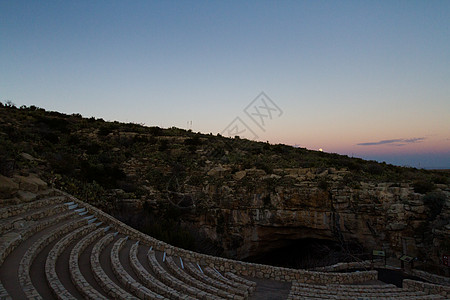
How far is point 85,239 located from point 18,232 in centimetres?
201

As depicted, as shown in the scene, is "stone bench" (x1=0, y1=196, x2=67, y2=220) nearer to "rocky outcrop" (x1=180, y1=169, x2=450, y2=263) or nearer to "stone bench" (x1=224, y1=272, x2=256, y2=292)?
"rocky outcrop" (x1=180, y1=169, x2=450, y2=263)

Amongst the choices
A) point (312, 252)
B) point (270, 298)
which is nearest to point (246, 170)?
point (312, 252)

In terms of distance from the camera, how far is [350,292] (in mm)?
9055

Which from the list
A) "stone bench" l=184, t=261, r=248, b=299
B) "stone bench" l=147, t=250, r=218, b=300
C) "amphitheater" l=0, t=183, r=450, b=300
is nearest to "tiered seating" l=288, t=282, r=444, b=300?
"amphitheater" l=0, t=183, r=450, b=300

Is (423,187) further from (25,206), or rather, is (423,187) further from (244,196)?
(25,206)

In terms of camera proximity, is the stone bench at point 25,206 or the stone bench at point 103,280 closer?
the stone bench at point 103,280

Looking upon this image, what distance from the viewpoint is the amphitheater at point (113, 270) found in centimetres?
658

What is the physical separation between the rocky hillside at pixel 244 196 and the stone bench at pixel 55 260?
3156 millimetres

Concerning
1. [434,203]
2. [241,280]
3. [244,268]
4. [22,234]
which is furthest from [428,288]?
[22,234]

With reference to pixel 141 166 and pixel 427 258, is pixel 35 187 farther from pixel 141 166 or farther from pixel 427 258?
pixel 427 258

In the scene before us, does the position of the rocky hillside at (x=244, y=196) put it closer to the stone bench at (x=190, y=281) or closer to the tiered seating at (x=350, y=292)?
the stone bench at (x=190, y=281)

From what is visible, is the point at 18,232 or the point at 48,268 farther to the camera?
the point at 18,232

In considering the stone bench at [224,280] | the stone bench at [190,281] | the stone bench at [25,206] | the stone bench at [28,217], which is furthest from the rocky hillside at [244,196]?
the stone bench at [190,281]

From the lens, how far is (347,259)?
47.0 ft
